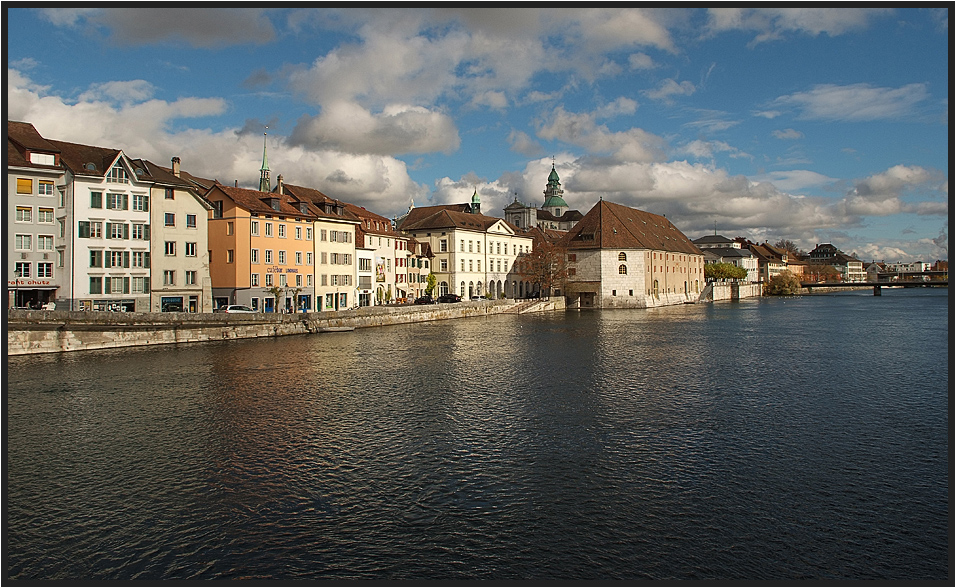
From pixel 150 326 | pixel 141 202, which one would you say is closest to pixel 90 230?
pixel 141 202

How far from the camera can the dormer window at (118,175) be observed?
46.9 m

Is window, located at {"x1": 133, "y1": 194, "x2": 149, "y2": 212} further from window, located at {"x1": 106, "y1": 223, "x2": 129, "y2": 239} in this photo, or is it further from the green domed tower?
the green domed tower

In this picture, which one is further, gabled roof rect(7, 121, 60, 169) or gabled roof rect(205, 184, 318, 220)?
gabled roof rect(205, 184, 318, 220)

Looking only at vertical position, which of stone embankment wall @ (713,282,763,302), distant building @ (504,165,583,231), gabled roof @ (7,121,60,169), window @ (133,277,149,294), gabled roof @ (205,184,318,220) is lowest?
stone embankment wall @ (713,282,763,302)

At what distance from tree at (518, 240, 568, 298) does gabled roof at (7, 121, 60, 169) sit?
57503 mm

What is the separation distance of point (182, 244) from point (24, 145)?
1196 cm

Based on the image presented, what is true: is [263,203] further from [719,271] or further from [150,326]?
[719,271]

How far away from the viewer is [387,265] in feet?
237

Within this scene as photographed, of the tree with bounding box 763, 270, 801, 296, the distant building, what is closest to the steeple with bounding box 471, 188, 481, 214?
the distant building

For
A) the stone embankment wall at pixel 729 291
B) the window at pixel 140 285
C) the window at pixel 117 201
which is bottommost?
the stone embankment wall at pixel 729 291

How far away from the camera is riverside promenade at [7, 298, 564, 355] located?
36.1 meters

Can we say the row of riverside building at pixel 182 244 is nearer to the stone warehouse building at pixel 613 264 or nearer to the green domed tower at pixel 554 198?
the stone warehouse building at pixel 613 264

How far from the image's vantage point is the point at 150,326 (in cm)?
4066

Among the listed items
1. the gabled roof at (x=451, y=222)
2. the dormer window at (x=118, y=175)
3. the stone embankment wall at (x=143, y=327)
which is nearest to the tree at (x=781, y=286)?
the gabled roof at (x=451, y=222)
